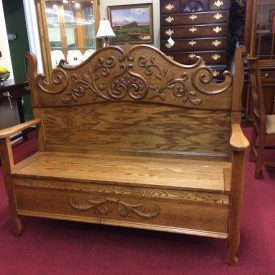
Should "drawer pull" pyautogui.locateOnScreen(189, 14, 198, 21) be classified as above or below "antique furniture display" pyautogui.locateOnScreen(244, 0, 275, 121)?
above

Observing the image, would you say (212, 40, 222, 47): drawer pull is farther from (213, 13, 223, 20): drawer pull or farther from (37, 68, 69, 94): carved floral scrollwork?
(37, 68, 69, 94): carved floral scrollwork

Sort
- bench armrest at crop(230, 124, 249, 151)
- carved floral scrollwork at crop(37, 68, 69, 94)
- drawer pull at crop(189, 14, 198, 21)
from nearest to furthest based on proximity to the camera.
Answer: bench armrest at crop(230, 124, 249, 151), carved floral scrollwork at crop(37, 68, 69, 94), drawer pull at crop(189, 14, 198, 21)

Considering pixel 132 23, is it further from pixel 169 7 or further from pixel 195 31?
pixel 195 31

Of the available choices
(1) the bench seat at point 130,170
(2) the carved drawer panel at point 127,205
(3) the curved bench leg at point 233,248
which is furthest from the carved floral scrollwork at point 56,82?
(3) the curved bench leg at point 233,248

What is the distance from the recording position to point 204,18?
3742 millimetres

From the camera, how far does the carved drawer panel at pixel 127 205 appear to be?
155cm

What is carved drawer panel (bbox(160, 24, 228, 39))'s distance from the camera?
3.74 m

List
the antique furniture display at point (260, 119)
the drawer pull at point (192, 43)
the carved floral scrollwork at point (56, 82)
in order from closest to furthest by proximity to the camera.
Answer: the carved floral scrollwork at point (56, 82) → the antique furniture display at point (260, 119) → the drawer pull at point (192, 43)

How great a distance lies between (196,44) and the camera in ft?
12.7

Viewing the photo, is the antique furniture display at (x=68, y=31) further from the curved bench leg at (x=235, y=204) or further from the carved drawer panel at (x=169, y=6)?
the curved bench leg at (x=235, y=204)

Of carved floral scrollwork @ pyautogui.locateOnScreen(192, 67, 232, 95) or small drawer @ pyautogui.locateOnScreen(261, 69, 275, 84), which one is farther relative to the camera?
small drawer @ pyautogui.locateOnScreen(261, 69, 275, 84)

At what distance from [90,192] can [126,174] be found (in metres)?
0.23

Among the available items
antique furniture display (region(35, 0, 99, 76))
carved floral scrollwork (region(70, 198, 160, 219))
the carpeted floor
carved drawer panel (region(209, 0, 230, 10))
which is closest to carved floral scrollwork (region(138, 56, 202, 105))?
carved floral scrollwork (region(70, 198, 160, 219))

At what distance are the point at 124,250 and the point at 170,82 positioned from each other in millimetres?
1038
